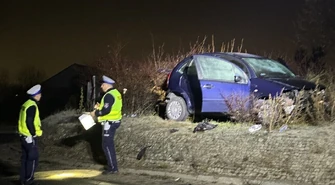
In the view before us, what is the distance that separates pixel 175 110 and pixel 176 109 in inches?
1.6

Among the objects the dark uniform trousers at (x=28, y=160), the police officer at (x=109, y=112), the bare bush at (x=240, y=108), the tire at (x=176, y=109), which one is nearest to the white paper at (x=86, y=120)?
the police officer at (x=109, y=112)

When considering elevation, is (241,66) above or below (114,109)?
above

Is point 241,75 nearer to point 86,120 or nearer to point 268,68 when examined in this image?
point 268,68

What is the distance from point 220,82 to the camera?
13.2 metres

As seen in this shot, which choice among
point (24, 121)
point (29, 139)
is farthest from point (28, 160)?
Answer: point (24, 121)

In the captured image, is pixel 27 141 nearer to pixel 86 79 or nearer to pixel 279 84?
pixel 279 84

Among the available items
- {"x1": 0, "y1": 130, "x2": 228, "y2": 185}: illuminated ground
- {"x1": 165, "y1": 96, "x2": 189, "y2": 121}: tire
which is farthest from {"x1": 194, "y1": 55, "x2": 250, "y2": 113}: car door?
{"x1": 0, "y1": 130, "x2": 228, "y2": 185}: illuminated ground

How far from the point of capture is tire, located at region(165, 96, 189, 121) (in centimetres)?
1390

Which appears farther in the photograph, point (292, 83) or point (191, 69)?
point (191, 69)

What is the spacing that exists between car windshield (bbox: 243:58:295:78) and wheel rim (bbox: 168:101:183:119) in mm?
2073

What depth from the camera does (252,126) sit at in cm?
1165

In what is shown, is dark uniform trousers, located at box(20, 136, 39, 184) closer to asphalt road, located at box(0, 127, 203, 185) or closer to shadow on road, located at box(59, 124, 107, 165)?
asphalt road, located at box(0, 127, 203, 185)

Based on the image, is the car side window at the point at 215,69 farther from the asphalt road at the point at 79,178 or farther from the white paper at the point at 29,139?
the white paper at the point at 29,139

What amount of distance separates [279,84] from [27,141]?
5.64 m
